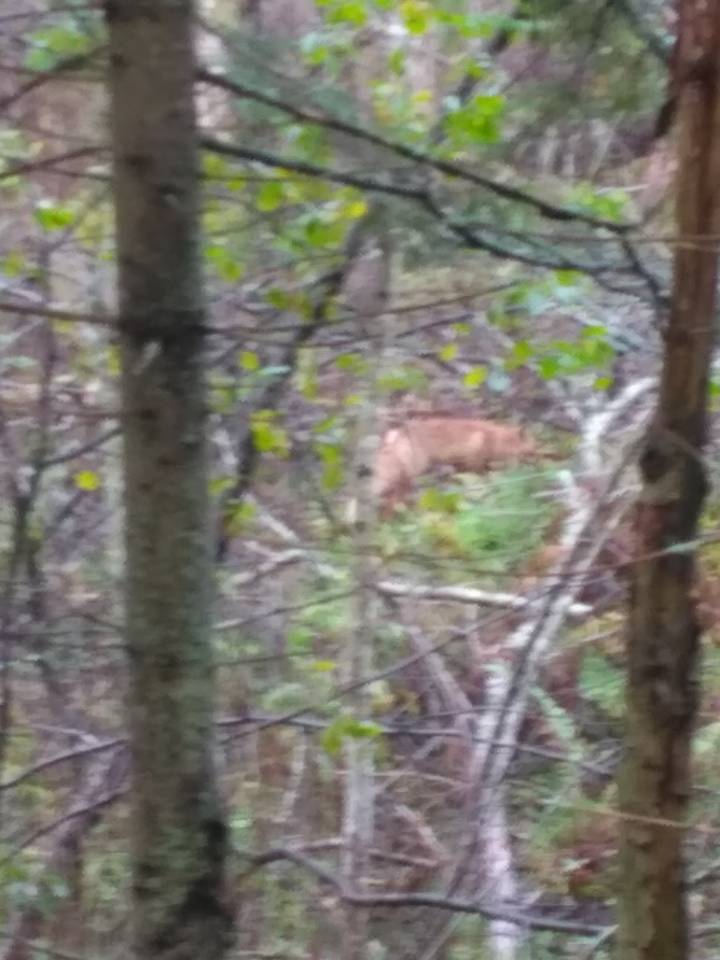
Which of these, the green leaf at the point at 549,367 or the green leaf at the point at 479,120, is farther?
the green leaf at the point at 549,367

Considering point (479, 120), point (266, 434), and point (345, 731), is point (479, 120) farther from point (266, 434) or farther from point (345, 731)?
point (345, 731)

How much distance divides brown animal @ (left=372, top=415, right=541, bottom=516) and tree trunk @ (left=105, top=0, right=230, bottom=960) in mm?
4846

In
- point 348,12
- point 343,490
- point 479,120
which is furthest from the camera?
point 343,490

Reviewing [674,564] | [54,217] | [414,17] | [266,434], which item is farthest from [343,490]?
[674,564]

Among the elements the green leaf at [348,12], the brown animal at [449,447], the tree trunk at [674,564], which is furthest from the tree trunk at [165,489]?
the brown animal at [449,447]

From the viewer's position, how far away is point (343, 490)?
5090mm

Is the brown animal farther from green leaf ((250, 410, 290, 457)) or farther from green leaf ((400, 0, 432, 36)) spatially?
green leaf ((400, 0, 432, 36))

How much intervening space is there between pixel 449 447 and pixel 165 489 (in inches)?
209

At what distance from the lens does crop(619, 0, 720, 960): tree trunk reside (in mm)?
2926

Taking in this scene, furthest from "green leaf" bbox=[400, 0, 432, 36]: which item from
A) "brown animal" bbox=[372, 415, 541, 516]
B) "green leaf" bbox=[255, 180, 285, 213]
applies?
"brown animal" bbox=[372, 415, 541, 516]

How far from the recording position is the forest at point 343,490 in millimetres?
2570

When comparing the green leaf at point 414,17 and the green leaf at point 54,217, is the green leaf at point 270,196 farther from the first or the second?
the green leaf at point 414,17

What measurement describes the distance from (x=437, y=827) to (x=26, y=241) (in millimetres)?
2785

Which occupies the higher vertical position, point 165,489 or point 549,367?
point 549,367
